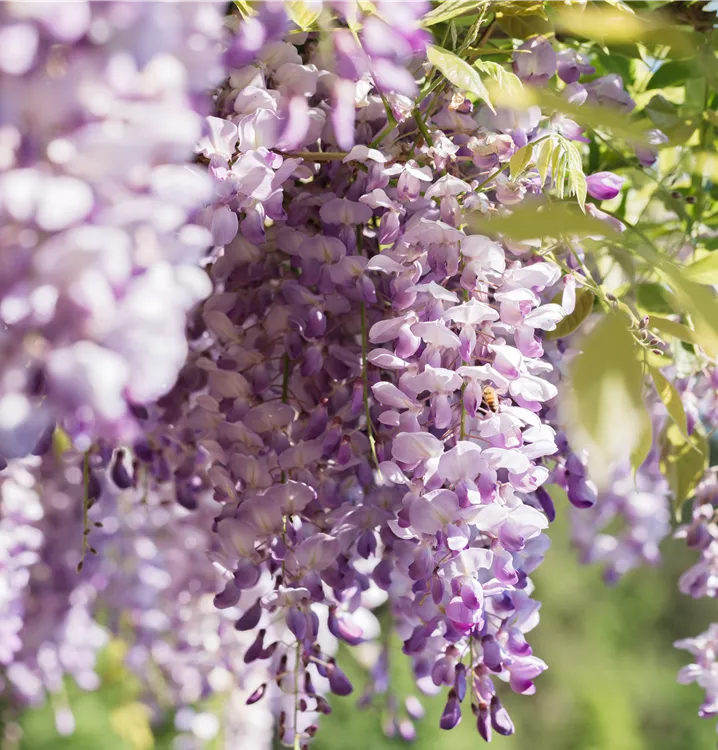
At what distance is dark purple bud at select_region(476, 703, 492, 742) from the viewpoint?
55 centimetres

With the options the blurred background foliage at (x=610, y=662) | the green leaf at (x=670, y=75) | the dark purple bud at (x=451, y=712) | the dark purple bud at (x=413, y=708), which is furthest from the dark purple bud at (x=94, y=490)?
the blurred background foliage at (x=610, y=662)

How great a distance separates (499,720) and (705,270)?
29 centimetres

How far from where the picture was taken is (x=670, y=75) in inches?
25.4

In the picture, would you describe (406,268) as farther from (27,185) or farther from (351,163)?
(27,185)

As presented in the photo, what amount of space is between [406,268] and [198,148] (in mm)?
130

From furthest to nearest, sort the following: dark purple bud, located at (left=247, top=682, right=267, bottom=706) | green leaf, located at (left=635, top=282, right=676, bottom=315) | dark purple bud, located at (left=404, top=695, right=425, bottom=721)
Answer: dark purple bud, located at (left=404, top=695, right=425, bottom=721) → green leaf, located at (left=635, top=282, right=676, bottom=315) → dark purple bud, located at (left=247, top=682, right=267, bottom=706)

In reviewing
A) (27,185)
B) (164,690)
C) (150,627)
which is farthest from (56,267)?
(164,690)

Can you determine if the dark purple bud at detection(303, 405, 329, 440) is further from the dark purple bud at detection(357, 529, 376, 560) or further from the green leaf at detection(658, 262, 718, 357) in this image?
the green leaf at detection(658, 262, 718, 357)

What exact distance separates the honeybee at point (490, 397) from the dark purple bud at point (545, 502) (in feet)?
0.34

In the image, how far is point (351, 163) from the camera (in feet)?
1.74

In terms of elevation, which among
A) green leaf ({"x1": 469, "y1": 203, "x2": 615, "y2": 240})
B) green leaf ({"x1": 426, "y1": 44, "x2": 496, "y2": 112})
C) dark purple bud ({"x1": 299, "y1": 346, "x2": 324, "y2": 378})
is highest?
green leaf ({"x1": 469, "y1": 203, "x2": 615, "y2": 240})

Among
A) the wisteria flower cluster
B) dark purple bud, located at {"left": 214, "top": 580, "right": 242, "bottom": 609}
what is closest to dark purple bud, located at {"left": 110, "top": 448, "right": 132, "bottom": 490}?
the wisteria flower cluster

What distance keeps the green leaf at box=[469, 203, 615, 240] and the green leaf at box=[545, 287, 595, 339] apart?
0.22 meters

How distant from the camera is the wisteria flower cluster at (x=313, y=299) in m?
0.26
